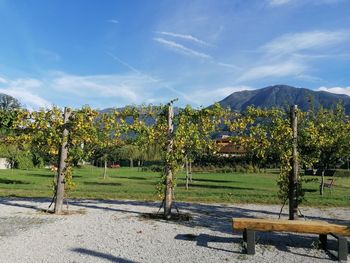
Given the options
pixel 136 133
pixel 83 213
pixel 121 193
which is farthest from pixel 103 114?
pixel 121 193

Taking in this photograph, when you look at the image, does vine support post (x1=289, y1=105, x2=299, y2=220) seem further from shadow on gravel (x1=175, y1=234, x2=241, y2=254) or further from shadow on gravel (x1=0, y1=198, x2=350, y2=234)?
shadow on gravel (x1=175, y1=234, x2=241, y2=254)

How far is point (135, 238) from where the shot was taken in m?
9.90

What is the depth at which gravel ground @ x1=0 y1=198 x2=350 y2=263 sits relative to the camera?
8.13 m

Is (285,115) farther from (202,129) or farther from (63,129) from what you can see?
(63,129)

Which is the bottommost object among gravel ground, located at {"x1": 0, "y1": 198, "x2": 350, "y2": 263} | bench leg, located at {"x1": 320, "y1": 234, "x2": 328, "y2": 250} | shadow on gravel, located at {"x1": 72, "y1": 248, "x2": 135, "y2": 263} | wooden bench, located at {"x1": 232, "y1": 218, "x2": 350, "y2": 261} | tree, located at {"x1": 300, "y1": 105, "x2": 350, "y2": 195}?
shadow on gravel, located at {"x1": 72, "y1": 248, "x2": 135, "y2": 263}

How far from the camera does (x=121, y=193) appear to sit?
66.6ft

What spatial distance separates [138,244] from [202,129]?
586cm

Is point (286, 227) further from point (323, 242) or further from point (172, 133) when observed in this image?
point (172, 133)

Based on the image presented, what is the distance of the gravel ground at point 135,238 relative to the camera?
320 inches

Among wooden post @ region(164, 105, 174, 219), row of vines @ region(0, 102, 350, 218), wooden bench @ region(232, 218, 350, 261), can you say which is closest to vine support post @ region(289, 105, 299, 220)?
row of vines @ region(0, 102, 350, 218)

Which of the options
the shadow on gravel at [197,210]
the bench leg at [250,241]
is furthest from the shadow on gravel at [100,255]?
the shadow on gravel at [197,210]

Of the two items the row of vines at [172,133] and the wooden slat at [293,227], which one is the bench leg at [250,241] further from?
the row of vines at [172,133]

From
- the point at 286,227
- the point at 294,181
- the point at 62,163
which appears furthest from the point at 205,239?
the point at 62,163

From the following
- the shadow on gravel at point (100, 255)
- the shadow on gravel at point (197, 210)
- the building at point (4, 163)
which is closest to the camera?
the shadow on gravel at point (100, 255)
